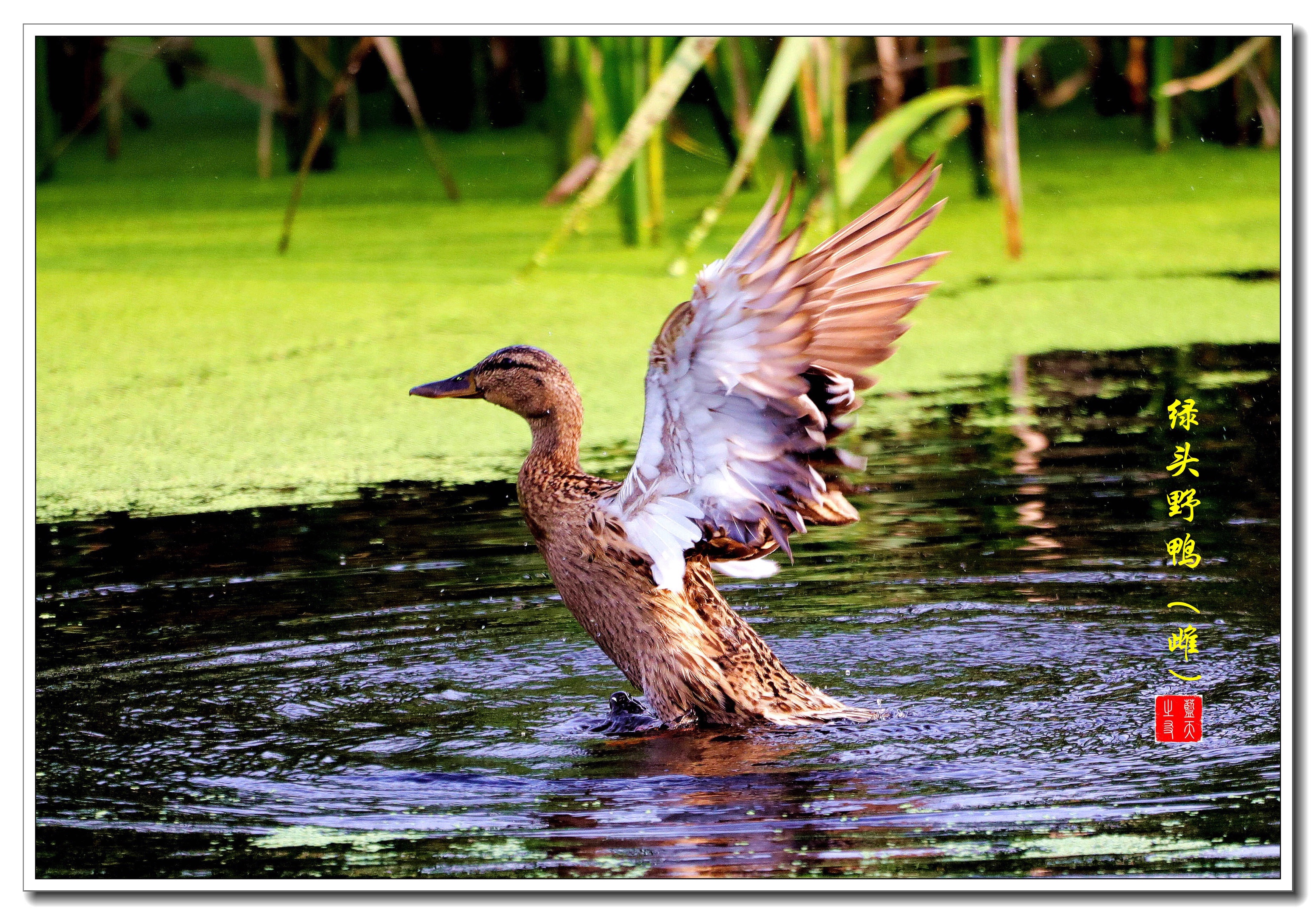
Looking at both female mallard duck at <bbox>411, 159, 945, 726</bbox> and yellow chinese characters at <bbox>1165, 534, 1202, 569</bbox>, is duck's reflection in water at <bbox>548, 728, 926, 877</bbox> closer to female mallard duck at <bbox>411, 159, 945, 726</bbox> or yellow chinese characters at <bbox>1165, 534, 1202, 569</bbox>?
female mallard duck at <bbox>411, 159, 945, 726</bbox>

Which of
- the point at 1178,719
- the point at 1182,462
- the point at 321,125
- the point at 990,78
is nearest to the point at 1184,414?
the point at 1182,462

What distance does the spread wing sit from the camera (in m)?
3.31

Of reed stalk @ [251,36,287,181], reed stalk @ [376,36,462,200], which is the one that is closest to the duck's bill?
reed stalk @ [376,36,462,200]

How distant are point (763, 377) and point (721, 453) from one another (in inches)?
8.3

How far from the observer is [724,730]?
13.0 ft

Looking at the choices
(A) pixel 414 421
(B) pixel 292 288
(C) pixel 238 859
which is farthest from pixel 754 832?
(B) pixel 292 288

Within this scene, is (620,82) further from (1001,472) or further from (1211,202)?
(1211,202)

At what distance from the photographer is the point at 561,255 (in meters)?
7.87

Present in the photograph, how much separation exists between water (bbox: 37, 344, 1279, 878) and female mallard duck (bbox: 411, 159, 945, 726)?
0.15 meters

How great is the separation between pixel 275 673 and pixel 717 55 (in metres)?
3.46

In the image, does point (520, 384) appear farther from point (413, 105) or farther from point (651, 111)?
point (413, 105)

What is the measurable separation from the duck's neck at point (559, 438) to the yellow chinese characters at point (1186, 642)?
4.62 feet

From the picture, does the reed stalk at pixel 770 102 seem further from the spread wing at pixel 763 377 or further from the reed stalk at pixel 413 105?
the spread wing at pixel 763 377

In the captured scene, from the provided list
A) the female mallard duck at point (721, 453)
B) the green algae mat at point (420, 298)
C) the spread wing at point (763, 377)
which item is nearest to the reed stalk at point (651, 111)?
the green algae mat at point (420, 298)
